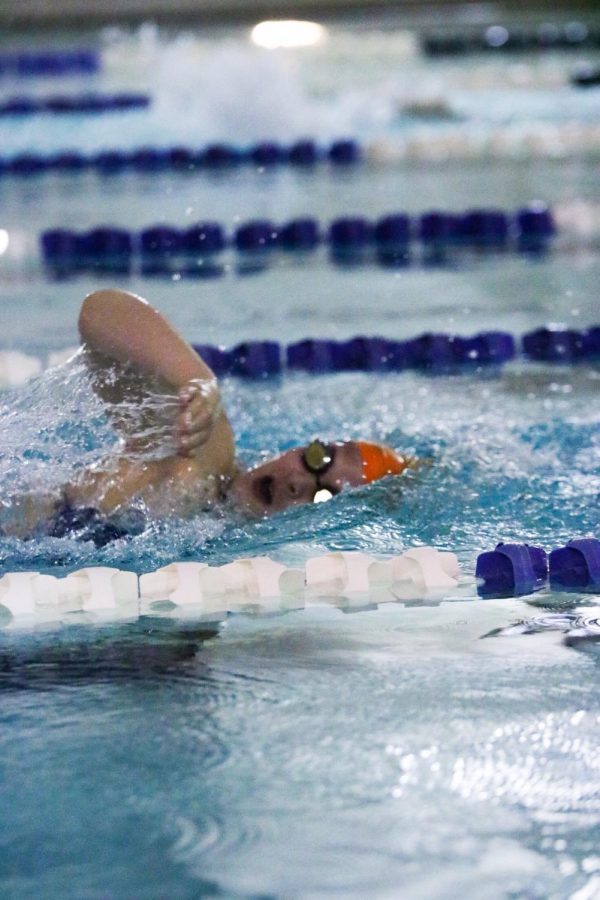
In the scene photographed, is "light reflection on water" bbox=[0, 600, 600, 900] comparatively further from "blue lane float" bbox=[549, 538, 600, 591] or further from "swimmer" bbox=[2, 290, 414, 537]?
"swimmer" bbox=[2, 290, 414, 537]

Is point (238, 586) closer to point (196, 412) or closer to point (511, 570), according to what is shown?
point (196, 412)

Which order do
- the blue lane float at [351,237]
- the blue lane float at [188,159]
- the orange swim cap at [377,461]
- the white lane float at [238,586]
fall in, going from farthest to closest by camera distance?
the blue lane float at [188,159] → the blue lane float at [351,237] → the orange swim cap at [377,461] → the white lane float at [238,586]

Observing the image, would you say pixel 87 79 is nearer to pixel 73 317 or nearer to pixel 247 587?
pixel 73 317

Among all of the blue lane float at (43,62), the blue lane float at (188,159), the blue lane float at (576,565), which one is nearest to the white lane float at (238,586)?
the blue lane float at (576,565)

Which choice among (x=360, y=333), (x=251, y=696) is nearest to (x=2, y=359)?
(x=360, y=333)

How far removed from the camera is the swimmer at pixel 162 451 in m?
2.78

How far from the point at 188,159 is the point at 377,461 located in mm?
5653

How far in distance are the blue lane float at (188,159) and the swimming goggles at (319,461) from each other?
5.69 meters

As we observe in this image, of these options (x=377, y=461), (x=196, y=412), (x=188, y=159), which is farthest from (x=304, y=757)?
(x=188, y=159)

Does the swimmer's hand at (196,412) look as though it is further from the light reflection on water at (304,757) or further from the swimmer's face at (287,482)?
the light reflection on water at (304,757)

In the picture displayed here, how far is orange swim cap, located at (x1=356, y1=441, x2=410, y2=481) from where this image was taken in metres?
3.04

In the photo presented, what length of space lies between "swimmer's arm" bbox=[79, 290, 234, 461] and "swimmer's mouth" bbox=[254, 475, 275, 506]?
0.16m

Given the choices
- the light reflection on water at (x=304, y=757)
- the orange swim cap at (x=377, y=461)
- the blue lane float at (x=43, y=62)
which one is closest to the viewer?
the light reflection on water at (x=304, y=757)

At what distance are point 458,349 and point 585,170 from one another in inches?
144
